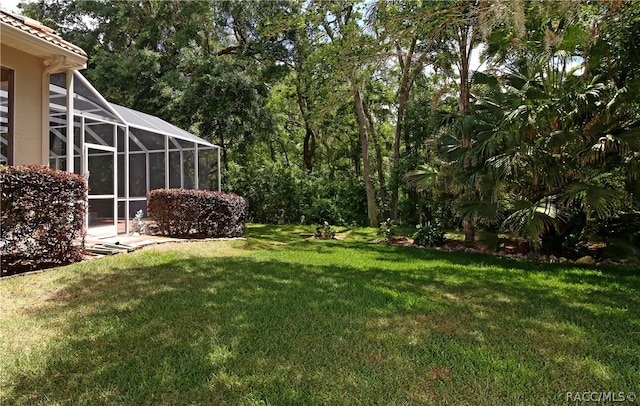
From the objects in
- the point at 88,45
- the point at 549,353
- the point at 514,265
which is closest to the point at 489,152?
the point at 514,265

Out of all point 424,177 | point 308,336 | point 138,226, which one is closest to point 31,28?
point 138,226

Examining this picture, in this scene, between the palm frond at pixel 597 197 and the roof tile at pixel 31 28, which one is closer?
the roof tile at pixel 31 28

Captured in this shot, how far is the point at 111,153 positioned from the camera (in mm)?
8438

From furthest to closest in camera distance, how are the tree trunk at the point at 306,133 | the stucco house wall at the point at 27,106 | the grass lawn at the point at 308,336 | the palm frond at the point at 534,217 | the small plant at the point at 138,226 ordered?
the tree trunk at the point at 306,133 < the small plant at the point at 138,226 < the palm frond at the point at 534,217 < the stucco house wall at the point at 27,106 < the grass lawn at the point at 308,336

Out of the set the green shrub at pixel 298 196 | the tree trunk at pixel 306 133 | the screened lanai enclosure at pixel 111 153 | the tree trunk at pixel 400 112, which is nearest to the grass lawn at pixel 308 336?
the screened lanai enclosure at pixel 111 153

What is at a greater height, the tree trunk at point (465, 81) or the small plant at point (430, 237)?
the tree trunk at point (465, 81)

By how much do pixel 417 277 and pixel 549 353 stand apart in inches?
109

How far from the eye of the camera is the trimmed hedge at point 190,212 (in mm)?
8594

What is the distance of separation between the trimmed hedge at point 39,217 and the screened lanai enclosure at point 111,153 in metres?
1.73

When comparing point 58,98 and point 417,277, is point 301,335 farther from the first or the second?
point 58,98

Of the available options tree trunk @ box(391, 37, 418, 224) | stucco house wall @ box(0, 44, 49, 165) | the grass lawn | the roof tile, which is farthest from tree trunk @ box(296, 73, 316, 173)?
the grass lawn

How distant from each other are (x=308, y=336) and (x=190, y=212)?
6291 mm

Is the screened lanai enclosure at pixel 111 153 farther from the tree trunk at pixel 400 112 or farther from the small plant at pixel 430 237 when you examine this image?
the small plant at pixel 430 237

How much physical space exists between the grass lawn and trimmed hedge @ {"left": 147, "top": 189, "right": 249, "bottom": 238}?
9.42 feet
